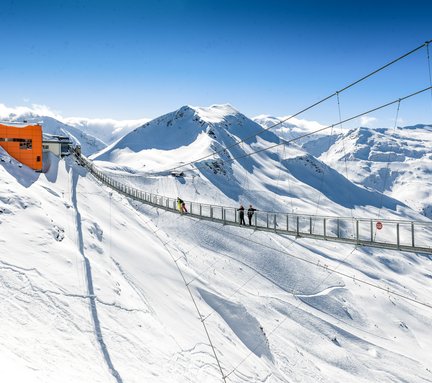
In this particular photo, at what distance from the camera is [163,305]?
2217 cm

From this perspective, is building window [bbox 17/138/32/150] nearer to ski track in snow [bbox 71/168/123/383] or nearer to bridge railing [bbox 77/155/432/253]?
bridge railing [bbox 77/155/432/253]

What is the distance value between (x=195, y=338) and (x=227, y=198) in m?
81.6

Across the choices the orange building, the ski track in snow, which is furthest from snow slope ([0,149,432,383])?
the orange building

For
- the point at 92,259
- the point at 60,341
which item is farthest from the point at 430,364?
the point at 60,341

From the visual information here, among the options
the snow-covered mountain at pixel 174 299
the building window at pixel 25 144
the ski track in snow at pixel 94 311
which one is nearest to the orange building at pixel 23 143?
the building window at pixel 25 144

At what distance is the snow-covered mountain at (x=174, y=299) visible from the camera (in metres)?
13.7

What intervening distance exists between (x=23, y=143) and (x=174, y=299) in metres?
22.9

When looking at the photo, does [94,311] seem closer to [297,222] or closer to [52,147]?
[297,222]

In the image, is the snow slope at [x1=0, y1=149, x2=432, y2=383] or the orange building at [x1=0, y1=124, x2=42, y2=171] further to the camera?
the orange building at [x1=0, y1=124, x2=42, y2=171]

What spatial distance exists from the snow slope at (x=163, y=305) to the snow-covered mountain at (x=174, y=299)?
0.33ft

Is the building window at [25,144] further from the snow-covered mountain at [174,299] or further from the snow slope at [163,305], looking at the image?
the snow slope at [163,305]

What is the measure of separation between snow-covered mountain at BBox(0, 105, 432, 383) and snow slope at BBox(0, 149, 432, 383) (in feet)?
0.33

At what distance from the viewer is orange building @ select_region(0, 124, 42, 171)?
33.9 metres

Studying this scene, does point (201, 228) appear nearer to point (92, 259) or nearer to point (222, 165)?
point (92, 259)
